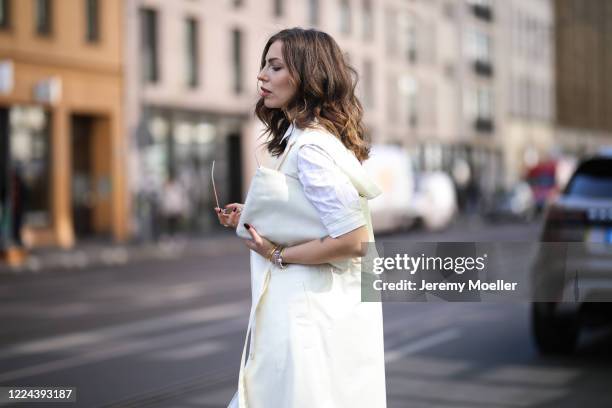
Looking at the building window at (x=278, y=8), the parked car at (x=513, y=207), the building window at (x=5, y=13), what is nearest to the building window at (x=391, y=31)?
the parked car at (x=513, y=207)

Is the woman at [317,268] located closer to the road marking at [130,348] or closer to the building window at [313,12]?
the road marking at [130,348]

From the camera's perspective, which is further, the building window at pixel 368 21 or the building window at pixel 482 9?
the building window at pixel 482 9

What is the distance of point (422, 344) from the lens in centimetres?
1055

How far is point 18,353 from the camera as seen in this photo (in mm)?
10242

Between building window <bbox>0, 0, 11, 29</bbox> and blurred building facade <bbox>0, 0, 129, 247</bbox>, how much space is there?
0.03 m

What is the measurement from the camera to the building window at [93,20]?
33312mm

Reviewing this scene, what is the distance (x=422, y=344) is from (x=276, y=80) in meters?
7.20

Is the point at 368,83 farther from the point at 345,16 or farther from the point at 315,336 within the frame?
the point at 315,336

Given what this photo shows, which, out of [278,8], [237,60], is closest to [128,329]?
[237,60]

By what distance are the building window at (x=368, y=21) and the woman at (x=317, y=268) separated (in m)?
48.8

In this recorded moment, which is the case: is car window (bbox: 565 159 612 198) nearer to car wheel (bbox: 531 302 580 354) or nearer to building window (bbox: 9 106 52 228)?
car wheel (bbox: 531 302 580 354)

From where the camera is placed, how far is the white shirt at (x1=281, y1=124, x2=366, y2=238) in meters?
3.43

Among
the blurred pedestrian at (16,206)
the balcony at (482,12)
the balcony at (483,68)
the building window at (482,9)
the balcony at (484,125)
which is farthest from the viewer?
the balcony at (483,68)

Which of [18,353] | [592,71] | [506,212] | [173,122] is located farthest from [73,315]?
[592,71]
